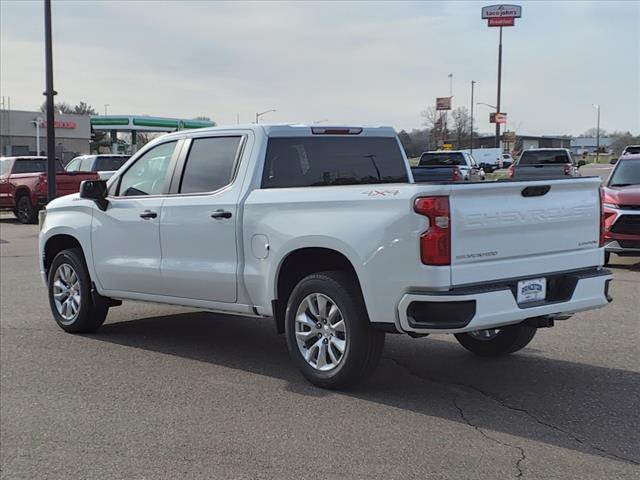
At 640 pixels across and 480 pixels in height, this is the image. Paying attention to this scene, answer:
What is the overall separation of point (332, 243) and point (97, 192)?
2.93 metres

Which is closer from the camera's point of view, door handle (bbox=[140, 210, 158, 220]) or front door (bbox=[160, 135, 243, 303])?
front door (bbox=[160, 135, 243, 303])

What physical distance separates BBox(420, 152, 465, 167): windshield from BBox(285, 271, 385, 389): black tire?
20.1 metres

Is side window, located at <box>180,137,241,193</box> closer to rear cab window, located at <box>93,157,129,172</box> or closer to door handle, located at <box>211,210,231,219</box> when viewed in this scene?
door handle, located at <box>211,210,231,219</box>

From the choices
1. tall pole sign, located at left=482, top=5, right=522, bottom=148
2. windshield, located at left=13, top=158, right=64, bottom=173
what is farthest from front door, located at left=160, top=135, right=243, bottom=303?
tall pole sign, located at left=482, top=5, right=522, bottom=148

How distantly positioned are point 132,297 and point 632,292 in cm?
642

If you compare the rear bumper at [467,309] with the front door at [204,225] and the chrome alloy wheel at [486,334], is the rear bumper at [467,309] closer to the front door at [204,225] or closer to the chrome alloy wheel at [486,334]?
the chrome alloy wheel at [486,334]

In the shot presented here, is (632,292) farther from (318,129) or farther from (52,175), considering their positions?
(52,175)

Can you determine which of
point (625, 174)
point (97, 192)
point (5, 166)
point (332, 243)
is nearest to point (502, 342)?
point (332, 243)

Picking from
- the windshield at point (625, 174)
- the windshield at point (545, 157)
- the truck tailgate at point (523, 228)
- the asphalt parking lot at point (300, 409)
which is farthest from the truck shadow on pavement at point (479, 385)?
the windshield at point (545, 157)

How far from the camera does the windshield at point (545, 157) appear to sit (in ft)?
86.1

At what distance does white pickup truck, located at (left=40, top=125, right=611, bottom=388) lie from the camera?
4.64 metres

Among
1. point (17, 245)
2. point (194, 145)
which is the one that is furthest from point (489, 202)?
point (17, 245)

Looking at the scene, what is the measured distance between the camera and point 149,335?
739 centimetres

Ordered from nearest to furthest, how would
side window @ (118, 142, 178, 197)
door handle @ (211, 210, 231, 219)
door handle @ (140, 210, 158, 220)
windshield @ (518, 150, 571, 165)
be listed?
door handle @ (211, 210, 231, 219)
door handle @ (140, 210, 158, 220)
side window @ (118, 142, 178, 197)
windshield @ (518, 150, 571, 165)
